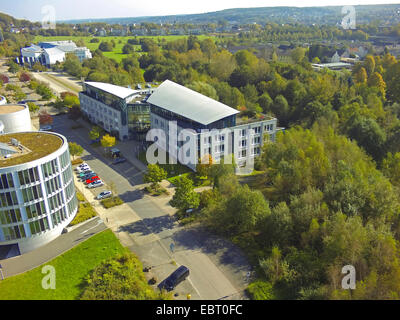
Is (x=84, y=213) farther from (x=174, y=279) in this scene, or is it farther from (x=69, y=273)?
(x=174, y=279)

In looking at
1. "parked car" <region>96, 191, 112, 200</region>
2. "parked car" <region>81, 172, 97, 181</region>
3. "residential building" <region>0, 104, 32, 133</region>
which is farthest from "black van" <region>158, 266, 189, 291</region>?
"residential building" <region>0, 104, 32, 133</region>

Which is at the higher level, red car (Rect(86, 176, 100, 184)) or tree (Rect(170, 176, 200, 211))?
tree (Rect(170, 176, 200, 211))

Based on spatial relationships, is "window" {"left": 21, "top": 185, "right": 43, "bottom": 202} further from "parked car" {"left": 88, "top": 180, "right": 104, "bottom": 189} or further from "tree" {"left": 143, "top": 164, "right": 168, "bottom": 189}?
"tree" {"left": 143, "top": 164, "right": 168, "bottom": 189}

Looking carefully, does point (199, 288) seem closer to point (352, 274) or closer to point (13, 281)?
point (352, 274)

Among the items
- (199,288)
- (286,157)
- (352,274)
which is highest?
(286,157)

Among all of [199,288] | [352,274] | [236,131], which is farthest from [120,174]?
[352,274]

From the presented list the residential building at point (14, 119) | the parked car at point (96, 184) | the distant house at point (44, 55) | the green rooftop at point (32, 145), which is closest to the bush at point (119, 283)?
the green rooftop at point (32, 145)
